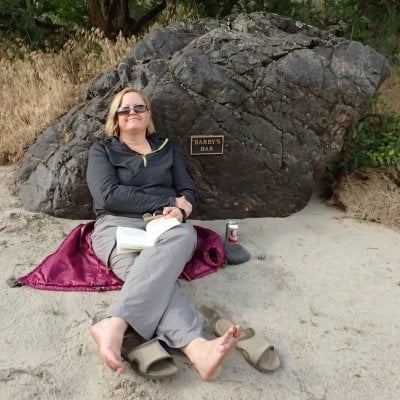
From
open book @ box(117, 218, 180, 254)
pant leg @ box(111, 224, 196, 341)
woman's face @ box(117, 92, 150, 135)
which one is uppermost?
woman's face @ box(117, 92, 150, 135)

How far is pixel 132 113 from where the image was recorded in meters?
3.80

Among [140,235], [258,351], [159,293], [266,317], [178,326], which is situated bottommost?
[266,317]

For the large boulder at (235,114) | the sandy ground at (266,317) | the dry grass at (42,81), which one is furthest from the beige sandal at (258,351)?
the dry grass at (42,81)

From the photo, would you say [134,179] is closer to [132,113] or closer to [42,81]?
[132,113]

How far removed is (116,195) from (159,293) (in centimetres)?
102

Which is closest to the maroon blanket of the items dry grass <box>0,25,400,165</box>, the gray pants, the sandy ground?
the sandy ground

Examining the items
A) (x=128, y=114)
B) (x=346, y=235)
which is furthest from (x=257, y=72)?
(x=346, y=235)

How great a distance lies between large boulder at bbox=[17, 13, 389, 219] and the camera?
444 cm

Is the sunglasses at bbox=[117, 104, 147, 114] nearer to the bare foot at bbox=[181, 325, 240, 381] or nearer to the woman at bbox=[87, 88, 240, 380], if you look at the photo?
the woman at bbox=[87, 88, 240, 380]

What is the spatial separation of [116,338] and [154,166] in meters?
1.60

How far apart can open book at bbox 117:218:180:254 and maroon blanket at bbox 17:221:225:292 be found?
33 centimetres

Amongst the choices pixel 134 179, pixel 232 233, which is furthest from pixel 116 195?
pixel 232 233

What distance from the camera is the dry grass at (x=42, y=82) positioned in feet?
17.0

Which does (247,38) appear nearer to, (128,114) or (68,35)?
(128,114)
